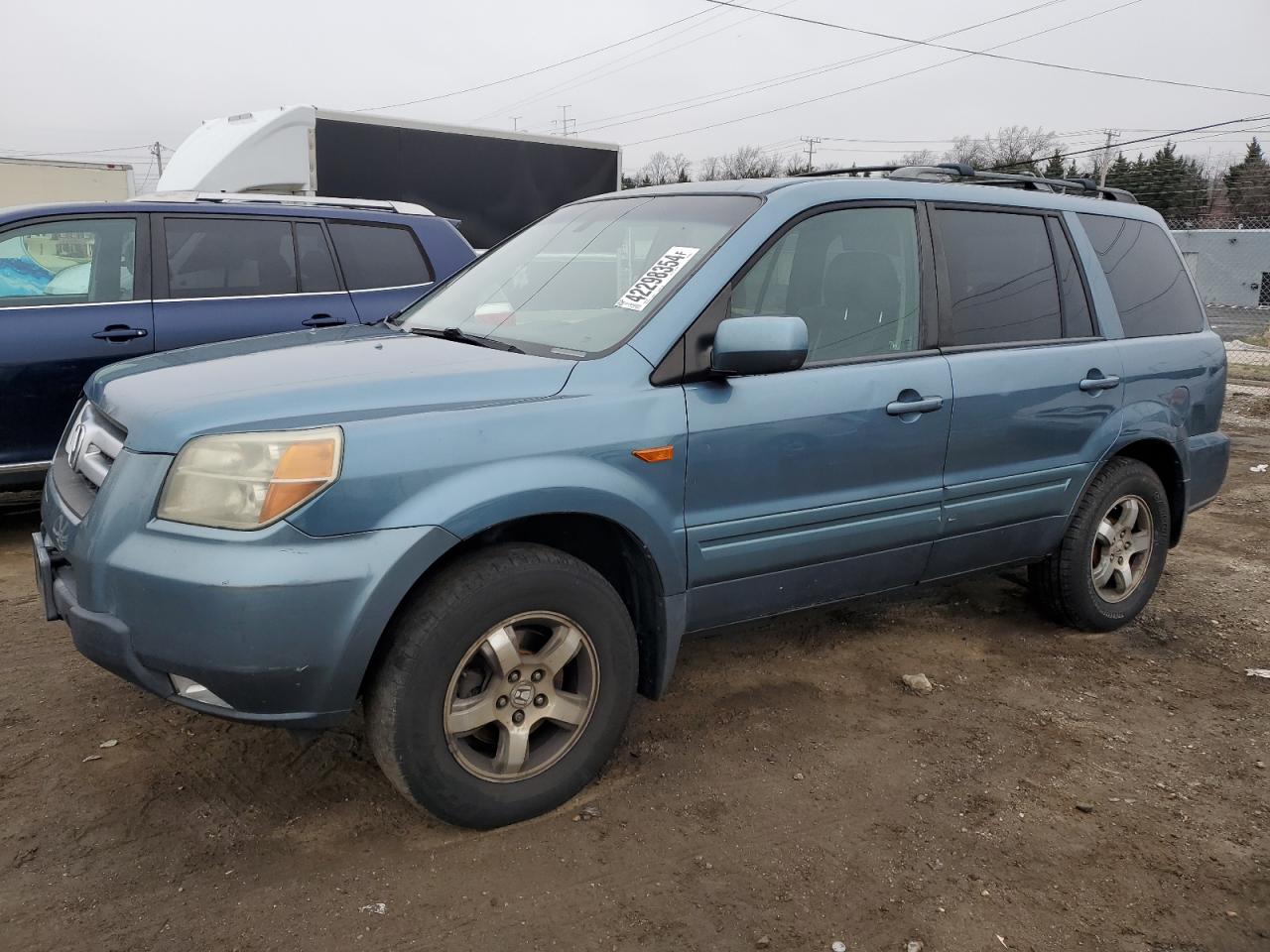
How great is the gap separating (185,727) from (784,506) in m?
2.09

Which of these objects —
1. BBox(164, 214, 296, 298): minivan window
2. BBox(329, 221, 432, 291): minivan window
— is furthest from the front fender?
BBox(329, 221, 432, 291): minivan window

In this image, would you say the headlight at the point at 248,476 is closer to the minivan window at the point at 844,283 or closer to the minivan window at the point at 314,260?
the minivan window at the point at 844,283

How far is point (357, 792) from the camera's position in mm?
2971

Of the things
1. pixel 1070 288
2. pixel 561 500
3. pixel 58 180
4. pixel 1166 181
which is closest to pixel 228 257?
pixel 561 500

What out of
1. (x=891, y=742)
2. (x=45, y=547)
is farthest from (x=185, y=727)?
(x=891, y=742)

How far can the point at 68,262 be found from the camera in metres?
5.32

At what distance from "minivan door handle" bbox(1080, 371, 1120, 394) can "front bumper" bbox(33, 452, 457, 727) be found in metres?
2.77

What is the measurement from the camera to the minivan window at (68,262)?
523cm

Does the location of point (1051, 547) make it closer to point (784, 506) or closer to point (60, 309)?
point (784, 506)

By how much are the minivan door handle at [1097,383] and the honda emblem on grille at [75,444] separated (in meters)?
3.59

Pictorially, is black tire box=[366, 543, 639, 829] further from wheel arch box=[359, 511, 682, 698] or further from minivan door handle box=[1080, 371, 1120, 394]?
minivan door handle box=[1080, 371, 1120, 394]

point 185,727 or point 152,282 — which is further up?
point 152,282

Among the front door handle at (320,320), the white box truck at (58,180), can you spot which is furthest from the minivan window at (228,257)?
the white box truck at (58,180)

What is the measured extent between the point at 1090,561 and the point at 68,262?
527 centimetres
